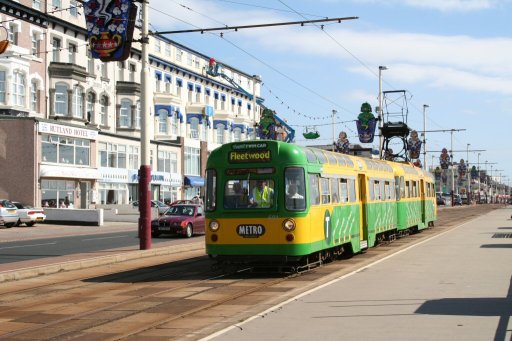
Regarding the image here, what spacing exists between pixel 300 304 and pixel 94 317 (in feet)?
10.5

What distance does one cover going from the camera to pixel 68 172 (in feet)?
161

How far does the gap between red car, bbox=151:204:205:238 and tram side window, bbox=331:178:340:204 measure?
13.8 metres

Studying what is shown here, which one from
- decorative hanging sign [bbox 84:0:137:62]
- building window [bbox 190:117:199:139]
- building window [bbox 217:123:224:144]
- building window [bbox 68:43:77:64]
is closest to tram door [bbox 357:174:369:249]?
decorative hanging sign [bbox 84:0:137:62]

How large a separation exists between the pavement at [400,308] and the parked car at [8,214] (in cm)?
2611

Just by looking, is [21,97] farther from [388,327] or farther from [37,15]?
[388,327]

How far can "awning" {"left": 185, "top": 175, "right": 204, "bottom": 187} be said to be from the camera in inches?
2761

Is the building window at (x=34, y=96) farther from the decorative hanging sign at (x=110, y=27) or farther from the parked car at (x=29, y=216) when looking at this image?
the decorative hanging sign at (x=110, y=27)

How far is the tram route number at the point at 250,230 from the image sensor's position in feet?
52.0

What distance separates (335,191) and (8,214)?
81.6 feet

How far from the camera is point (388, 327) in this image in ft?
30.4

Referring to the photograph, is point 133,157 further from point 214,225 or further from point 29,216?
point 214,225

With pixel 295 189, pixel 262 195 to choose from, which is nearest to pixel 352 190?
pixel 295 189

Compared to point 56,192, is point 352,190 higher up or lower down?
lower down

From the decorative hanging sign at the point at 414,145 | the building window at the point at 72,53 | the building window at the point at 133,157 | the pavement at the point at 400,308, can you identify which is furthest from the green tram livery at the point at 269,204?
the decorative hanging sign at the point at 414,145
